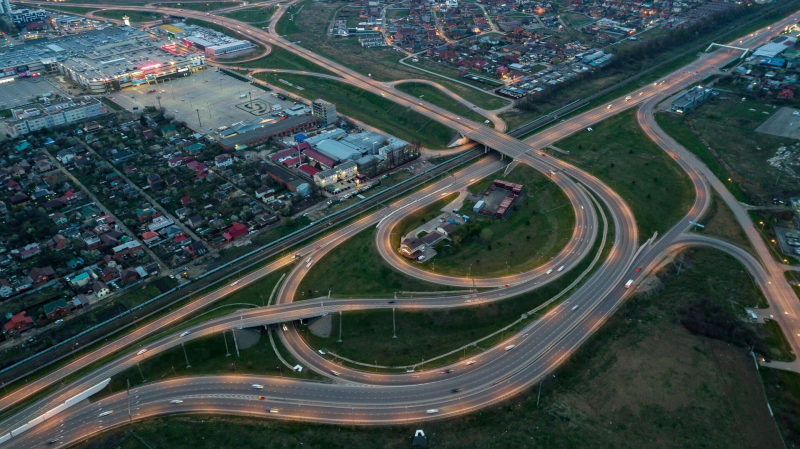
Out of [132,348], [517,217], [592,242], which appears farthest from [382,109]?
[132,348]

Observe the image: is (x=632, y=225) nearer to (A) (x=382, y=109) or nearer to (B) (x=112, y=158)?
(A) (x=382, y=109)

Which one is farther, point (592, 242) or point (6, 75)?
point (6, 75)

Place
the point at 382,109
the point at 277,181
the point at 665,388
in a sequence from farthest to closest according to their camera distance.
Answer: the point at 382,109 < the point at 277,181 < the point at 665,388

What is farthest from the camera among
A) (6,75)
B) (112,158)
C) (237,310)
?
(6,75)

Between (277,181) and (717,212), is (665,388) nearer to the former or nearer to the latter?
(717,212)

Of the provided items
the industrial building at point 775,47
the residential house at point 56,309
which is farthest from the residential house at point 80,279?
the industrial building at point 775,47
